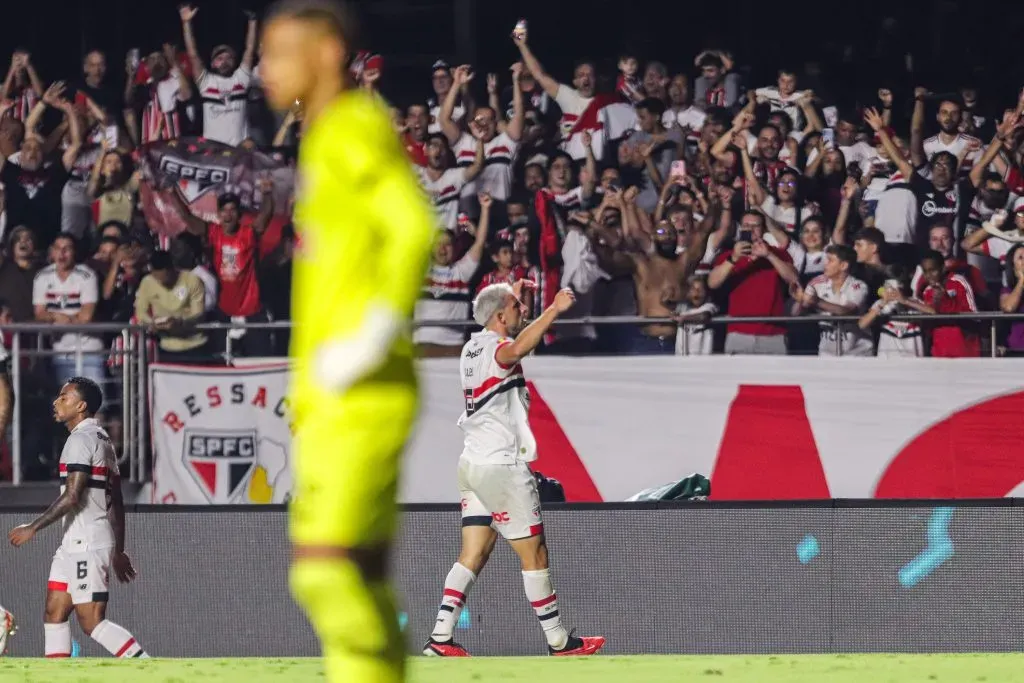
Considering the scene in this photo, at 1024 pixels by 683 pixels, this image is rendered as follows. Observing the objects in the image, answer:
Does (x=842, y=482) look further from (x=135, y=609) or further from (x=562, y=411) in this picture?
(x=135, y=609)

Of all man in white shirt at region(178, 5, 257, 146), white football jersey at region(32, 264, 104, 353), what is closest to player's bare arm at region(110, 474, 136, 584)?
white football jersey at region(32, 264, 104, 353)

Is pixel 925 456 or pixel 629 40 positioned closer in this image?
pixel 925 456

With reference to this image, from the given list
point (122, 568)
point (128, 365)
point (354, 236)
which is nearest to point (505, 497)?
point (122, 568)

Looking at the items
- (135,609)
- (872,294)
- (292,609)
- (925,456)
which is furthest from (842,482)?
(135,609)

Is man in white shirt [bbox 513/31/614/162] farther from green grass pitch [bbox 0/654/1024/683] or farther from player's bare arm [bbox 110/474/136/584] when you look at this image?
green grass pitch [bbox 0/654/1024/683]

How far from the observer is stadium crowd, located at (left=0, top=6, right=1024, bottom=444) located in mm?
12602

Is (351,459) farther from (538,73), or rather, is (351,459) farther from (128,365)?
(538,73)

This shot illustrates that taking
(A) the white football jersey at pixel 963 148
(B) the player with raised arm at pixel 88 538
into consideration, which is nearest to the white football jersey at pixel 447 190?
(A) the white football jersey at pixel 963 148

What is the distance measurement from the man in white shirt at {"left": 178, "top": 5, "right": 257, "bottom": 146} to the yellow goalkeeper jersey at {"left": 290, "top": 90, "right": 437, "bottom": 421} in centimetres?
1123

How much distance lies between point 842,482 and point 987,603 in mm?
1977

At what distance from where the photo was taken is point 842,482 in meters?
11.8

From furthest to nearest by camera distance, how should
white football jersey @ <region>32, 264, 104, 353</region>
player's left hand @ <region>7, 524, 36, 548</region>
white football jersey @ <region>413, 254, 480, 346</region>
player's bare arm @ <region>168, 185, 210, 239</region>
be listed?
player's bare arm @ <region>168, 185, 210, 239</region>, white football jersey @ <region>32, 264, 104, 353</region>, white football jersey @ <region>413, 254, 480, 346</region>, player's left hand @ <region>7, 524, 36, 548</region>

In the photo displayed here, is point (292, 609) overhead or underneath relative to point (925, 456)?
underneath

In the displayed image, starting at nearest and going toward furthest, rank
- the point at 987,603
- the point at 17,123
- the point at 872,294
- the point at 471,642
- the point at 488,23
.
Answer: the point at 987,603
the point at 471,642
the point at 872,294
the point at 17,123
the point at 488,23
